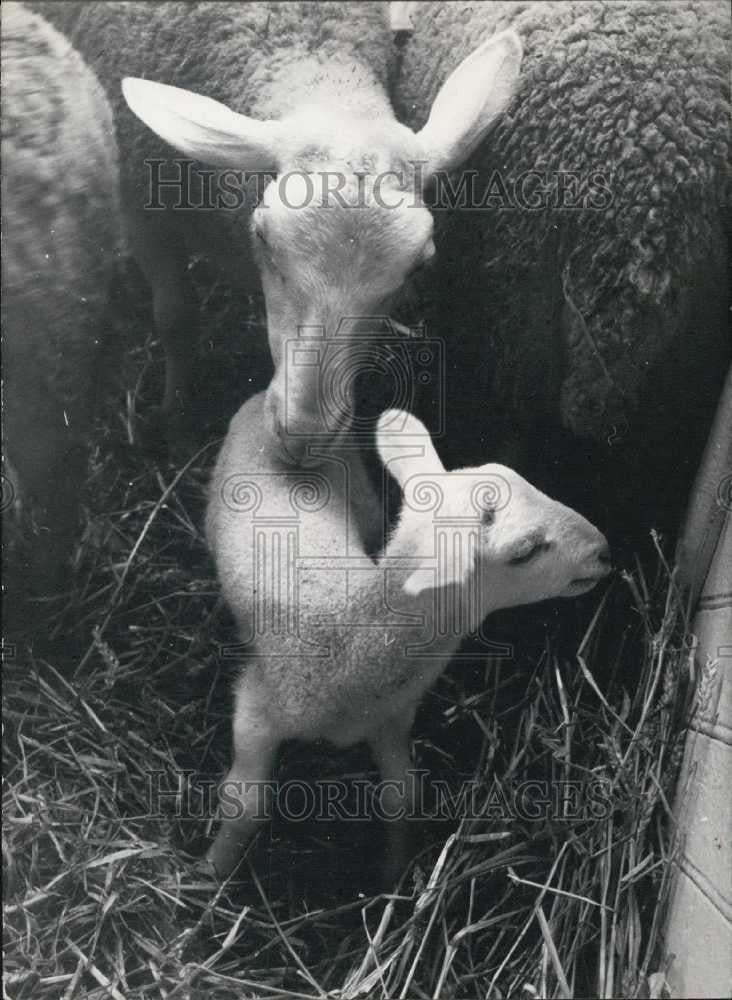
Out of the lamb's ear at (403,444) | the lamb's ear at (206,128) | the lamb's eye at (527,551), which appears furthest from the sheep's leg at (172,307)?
the lamb's eye at (527,551)

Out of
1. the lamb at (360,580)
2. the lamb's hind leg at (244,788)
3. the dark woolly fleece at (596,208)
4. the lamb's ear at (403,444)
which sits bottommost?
the lamb's hind leg at (244,788)

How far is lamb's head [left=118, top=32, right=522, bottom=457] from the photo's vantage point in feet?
3.97

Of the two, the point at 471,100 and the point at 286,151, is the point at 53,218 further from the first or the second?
the point at 471,100

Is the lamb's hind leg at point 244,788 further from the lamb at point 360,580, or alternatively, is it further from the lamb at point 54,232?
the lamb at point 54,232

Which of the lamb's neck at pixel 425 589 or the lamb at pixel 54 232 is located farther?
the lamb at pixel 54 232

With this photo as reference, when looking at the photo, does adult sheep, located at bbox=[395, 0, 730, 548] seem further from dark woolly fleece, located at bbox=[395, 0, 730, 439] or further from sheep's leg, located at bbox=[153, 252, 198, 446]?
sheep's leg, located at bbox=[153, 252, 198, 446]

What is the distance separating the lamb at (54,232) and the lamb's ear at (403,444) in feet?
1.18

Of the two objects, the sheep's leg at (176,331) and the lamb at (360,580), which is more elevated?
the sheep's leg at (176,331)

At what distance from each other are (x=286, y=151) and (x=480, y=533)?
1.51 ft

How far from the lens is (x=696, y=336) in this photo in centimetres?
133

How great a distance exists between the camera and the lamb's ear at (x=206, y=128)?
1262 mm

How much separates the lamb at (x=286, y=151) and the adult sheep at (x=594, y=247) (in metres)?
0.05

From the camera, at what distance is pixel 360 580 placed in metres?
1.29

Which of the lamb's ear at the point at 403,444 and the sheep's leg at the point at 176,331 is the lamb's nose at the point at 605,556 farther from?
the sheep's leg at the point at 176,331
